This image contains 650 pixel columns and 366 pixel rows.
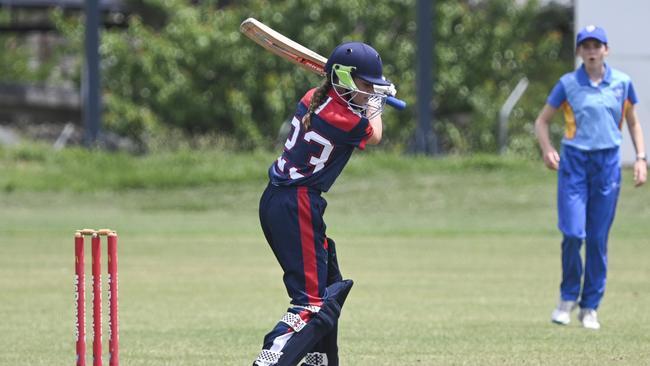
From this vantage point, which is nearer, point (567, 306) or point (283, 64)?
point (567, 306)

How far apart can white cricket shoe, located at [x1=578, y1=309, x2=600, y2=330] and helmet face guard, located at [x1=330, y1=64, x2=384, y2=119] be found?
3596 millimetres

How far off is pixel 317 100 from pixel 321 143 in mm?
204

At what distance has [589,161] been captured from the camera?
10.0 meters

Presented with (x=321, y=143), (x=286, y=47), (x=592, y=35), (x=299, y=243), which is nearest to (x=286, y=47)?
(x=286, y=47)

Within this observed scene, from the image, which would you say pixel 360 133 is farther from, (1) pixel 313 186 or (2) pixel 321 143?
(1) pixel 313 186

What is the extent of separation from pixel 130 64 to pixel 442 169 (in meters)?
10.4

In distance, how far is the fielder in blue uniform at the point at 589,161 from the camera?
32.8ft

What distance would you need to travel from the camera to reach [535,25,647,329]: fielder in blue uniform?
998 centimetres

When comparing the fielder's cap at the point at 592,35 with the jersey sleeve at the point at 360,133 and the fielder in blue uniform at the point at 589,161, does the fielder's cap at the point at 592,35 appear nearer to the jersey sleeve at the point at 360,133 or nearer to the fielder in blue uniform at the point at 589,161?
the fielder in blue uniform at the point at 589,161

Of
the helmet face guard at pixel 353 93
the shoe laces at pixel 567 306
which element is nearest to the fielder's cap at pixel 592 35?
the shoe laces at pixel 567 306

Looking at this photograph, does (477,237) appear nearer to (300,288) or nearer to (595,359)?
(595,359)

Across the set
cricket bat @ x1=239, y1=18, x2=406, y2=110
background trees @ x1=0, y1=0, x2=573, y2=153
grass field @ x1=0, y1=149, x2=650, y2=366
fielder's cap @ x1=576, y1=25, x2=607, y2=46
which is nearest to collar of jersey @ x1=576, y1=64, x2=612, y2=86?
fielder's cap @ x1=576, y1=25, x2=607, y2=46

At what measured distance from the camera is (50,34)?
55.8 metres

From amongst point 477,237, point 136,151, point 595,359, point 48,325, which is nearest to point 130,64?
point 136,151
